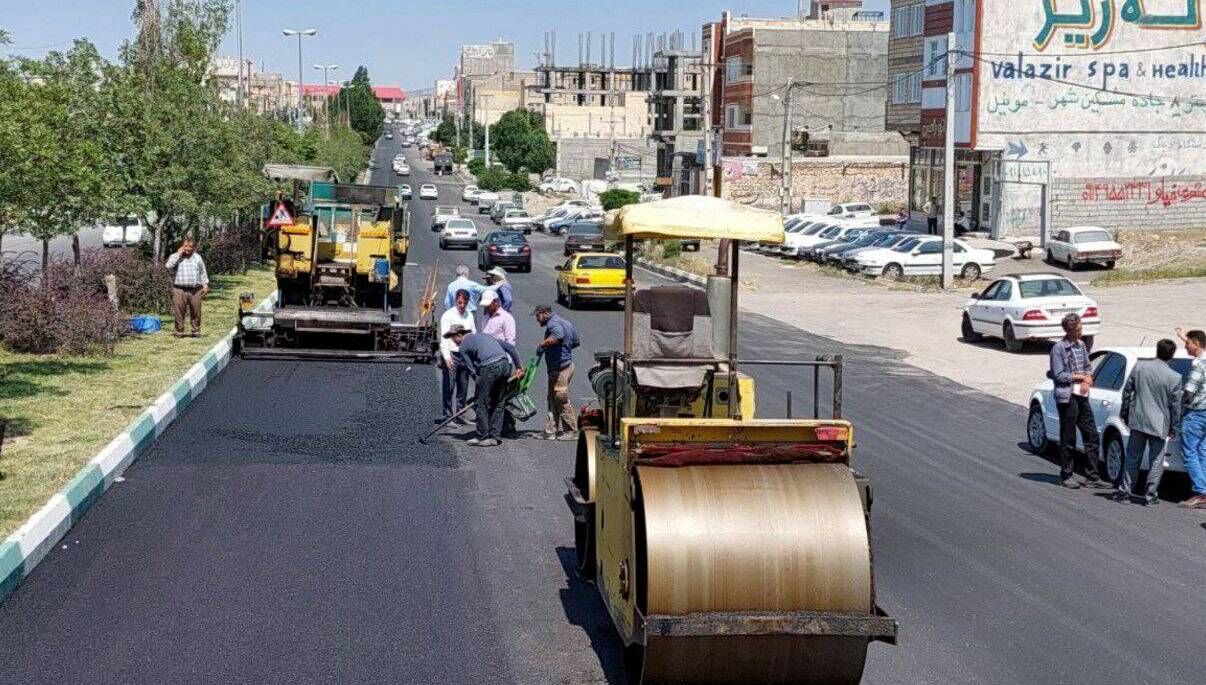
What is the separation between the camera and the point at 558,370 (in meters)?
16.3

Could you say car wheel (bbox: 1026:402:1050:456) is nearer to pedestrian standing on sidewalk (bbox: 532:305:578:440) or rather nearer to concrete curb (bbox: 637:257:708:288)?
pedestrian standing on sidewalk (bbox: 532:305:578:440)

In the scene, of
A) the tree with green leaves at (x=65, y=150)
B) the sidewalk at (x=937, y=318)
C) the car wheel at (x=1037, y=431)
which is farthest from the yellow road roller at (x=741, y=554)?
the sidewalk at (x=937, y=318)

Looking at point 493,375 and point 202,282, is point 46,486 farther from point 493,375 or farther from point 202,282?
point 202,282

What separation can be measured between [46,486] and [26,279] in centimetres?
1182

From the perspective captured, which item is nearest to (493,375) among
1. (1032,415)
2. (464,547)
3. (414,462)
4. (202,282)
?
(414,462)

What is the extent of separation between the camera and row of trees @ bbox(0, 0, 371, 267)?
1652 centimetres

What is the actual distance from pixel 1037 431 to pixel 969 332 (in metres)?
11.9

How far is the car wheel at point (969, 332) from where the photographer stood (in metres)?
27.9

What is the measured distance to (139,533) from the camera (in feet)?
37.8

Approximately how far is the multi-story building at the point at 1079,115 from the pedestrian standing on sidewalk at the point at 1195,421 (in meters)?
41.0

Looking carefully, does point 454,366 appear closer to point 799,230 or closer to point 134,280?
point 134,280

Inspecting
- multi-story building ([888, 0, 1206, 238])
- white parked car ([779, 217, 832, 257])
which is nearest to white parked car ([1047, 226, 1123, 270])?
multi-story building ([888, 0, 1206, 238])

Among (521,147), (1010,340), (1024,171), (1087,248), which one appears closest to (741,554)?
(1010,340)

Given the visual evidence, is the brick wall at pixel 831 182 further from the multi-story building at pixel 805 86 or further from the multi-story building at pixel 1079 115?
the multi-story building at pixel 1079 115
